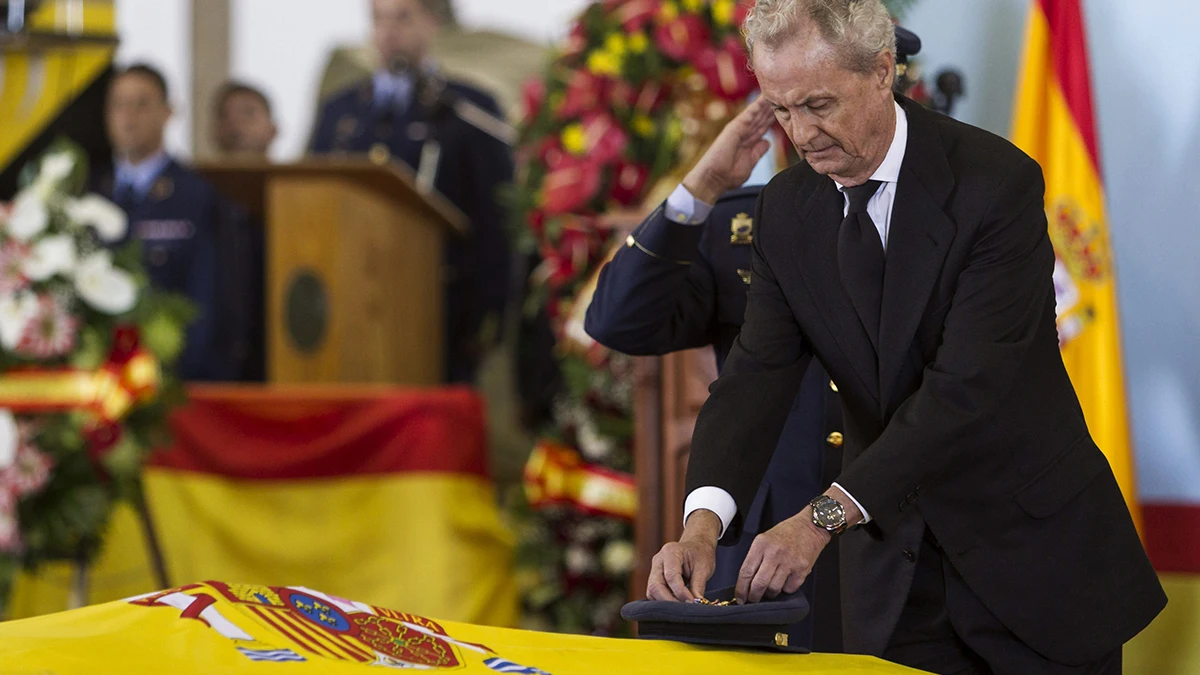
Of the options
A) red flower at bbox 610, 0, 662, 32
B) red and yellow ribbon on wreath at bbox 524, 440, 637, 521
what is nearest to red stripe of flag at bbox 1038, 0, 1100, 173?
red flower at bbox 610, 0, 662, 32

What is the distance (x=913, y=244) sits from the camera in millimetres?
1755

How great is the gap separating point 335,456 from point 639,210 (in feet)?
3.61

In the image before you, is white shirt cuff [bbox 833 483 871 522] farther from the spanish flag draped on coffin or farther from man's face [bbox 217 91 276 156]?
man's face [bbox 217 91 276 156]

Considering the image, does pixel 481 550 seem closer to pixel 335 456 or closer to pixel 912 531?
pixel 335 456

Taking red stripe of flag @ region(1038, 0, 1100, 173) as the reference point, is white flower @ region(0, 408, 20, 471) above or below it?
below

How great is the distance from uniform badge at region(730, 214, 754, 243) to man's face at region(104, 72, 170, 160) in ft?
10.6

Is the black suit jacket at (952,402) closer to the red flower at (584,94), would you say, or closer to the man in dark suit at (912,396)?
the man in dark suit at (912,396)

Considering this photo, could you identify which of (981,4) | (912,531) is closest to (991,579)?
(912,531)

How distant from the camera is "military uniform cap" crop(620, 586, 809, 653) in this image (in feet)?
5.30

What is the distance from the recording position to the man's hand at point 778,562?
5.39 ft

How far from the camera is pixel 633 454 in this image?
4227 millimetres

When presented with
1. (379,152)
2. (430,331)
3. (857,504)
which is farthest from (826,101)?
(379,152)

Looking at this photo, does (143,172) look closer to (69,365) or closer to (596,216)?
(69,365)

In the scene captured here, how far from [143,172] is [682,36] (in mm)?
2061
